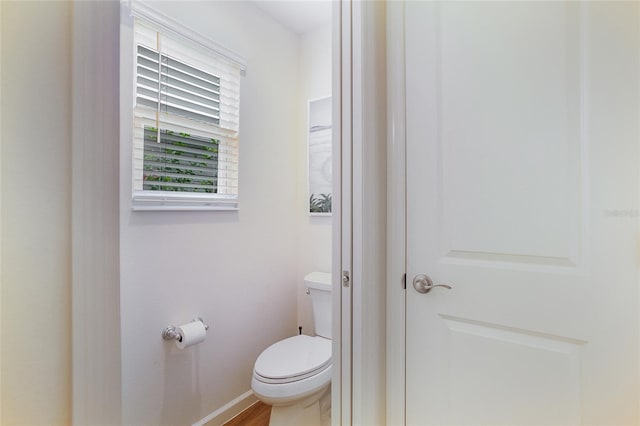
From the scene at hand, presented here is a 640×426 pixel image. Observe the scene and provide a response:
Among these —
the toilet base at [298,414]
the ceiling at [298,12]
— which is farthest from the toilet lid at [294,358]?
the ceiling at [298,12]

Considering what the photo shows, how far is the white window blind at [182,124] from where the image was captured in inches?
53.3

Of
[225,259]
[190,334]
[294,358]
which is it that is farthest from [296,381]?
[225,259]

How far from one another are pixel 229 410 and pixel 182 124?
1.50 metres

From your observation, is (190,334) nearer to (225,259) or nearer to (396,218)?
(225,259)

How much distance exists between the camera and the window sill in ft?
4.39

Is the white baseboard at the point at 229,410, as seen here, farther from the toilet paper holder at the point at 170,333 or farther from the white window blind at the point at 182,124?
the white window blind at the point at 182,124

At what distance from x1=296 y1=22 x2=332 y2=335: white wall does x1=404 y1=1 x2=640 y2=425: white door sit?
95 centimetres

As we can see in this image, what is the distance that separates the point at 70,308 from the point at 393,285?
947 mm

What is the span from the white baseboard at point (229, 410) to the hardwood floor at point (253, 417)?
0.02 m

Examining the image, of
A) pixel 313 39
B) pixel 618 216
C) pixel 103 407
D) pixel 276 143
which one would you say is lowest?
pixel 103 407

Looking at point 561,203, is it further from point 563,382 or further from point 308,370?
point 308,370

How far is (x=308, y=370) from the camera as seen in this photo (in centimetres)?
144

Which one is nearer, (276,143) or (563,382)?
(563,382)

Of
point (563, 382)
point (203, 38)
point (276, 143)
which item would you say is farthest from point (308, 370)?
point (203, 38)
